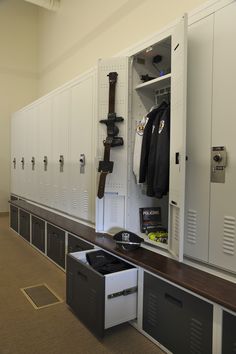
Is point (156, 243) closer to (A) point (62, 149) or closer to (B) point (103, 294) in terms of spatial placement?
(B) point (103, 294)

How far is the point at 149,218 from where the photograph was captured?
2.87m

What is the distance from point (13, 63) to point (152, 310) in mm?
6655

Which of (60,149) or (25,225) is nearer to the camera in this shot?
(60,149)

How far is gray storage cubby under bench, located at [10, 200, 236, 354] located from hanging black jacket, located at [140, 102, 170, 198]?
22.3 inches

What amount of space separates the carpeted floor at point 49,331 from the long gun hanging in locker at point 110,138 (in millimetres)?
1149

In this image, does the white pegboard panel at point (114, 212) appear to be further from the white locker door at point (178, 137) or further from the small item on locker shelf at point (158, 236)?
the white locker door at point (178, 137)

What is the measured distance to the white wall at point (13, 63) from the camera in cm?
678

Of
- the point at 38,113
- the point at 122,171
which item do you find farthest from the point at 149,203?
the point at 38,113

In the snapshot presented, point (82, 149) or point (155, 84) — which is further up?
point (155, 84)

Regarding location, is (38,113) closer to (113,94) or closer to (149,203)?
(113,94)

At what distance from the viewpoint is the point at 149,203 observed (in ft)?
9.64

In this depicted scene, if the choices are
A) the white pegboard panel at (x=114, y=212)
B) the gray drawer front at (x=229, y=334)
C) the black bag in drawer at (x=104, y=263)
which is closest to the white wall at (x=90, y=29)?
the white pegboard panel at (x=114, y=212)

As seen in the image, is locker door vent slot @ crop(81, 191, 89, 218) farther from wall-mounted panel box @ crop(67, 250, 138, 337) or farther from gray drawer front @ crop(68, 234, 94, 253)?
wall-mounted panel box @ crop(67, 250, 138, 337)

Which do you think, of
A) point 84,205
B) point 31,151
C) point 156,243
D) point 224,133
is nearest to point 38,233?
point 84,205
